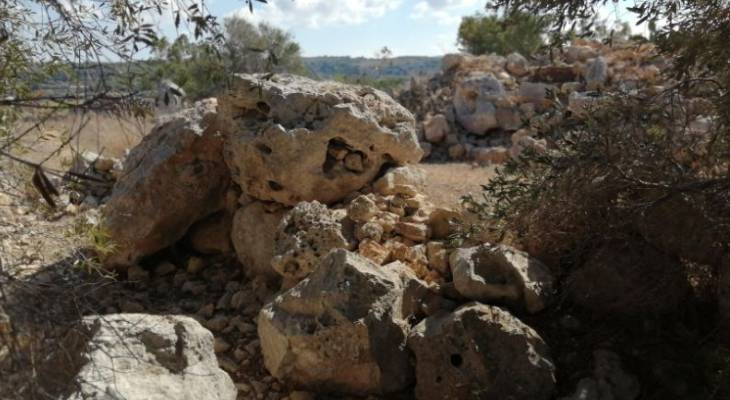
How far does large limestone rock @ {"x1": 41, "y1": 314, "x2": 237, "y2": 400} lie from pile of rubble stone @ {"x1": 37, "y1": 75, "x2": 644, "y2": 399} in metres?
0.01

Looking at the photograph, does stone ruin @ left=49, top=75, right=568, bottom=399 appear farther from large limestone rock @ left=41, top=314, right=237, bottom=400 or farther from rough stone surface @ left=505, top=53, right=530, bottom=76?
rough stone surface @ left=505, top=53, right=530, bottom=76

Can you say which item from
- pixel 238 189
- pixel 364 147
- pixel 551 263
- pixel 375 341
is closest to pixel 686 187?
pixel 551 263

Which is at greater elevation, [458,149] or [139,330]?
[139,330]

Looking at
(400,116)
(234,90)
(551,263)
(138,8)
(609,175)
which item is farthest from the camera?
(400,116)

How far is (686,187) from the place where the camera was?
12.5ft

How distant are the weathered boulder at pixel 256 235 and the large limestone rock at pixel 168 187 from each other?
0.51m

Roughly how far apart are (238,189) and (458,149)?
6.74 m

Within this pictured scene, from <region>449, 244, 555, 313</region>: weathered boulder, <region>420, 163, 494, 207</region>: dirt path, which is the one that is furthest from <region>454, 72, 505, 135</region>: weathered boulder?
<region>449, 244, 555, 313</region>: weathered boulder

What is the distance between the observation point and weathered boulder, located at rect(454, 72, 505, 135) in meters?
13.3

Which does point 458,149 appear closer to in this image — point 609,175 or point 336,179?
point 336,179

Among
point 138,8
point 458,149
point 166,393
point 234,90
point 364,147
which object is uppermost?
point 138,8

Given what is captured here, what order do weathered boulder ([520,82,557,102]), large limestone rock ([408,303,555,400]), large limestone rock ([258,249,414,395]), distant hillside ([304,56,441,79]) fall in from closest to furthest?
large limestone rock ([408,303,555,400]) → large limestone rock ([258,249,414,395]) → weathered boulder ([520,82,557,102]) → distant hillside ([304,56,441,79])

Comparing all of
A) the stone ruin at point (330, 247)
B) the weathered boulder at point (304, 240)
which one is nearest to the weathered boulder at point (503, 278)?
the stone ruin at point (330, 247)

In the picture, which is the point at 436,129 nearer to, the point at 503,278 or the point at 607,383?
the point at 503,278
